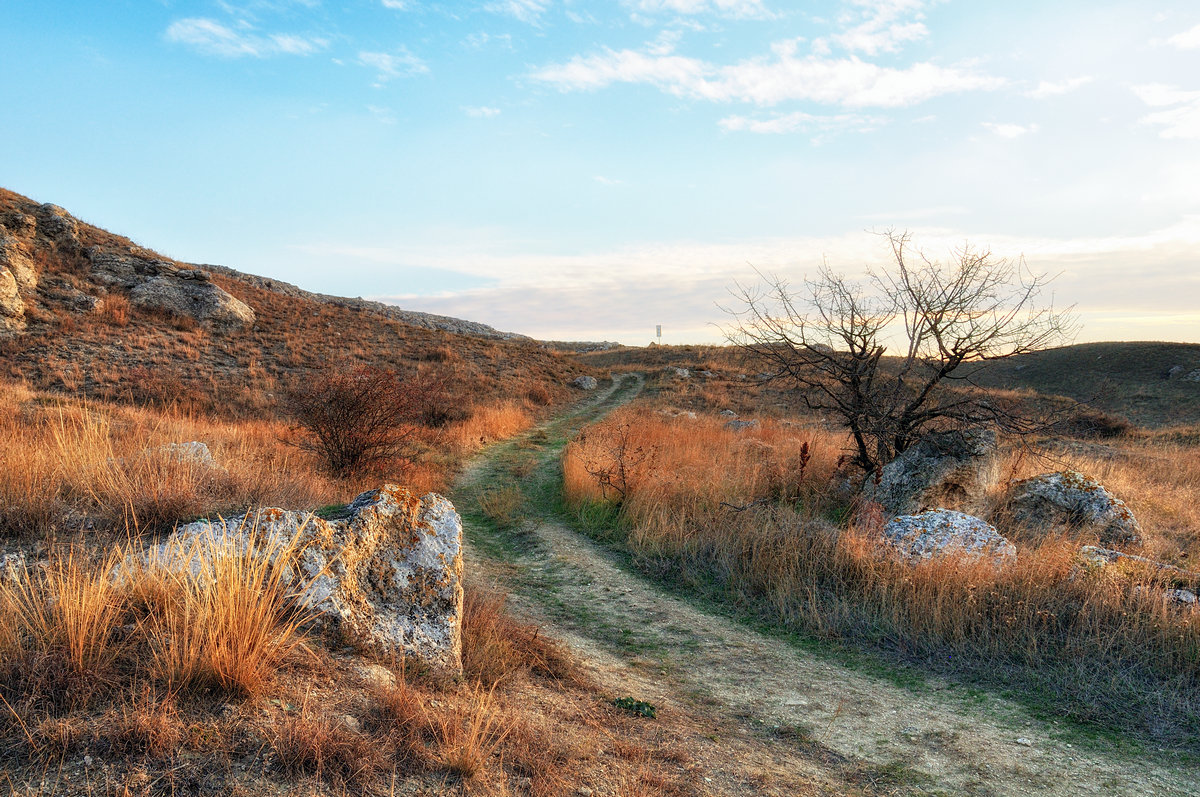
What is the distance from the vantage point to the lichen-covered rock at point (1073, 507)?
7.82 meters

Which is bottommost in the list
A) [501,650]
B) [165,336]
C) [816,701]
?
[816,701]

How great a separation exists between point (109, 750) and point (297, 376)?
74.2 feet

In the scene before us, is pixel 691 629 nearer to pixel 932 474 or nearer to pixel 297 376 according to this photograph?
pixel 932 474

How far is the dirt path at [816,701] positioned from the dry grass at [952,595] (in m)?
0.53

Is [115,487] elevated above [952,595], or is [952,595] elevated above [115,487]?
[115,487]

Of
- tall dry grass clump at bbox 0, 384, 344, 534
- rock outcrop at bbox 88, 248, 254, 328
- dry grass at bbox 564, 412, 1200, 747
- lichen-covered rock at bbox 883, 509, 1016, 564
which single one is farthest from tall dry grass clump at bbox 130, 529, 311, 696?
rock outcrop at bbox 88, 248, 254, 328

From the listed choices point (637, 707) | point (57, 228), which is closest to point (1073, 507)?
point (637, 707)

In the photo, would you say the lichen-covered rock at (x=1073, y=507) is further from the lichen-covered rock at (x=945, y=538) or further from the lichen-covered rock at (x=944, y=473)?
the lichen-covered rock at (x=945, y=538)

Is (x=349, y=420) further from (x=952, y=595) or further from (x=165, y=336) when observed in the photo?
(x=165, y=336)

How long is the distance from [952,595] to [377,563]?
5.15 meters

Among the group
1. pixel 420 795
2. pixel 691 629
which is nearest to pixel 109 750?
pixel 420 795

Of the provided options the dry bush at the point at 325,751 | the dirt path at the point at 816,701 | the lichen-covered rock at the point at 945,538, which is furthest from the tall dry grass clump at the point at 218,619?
the lichen-covered rock at the point at 945,538

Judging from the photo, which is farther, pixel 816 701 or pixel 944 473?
pixel 944 473

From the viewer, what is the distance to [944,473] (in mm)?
8070
